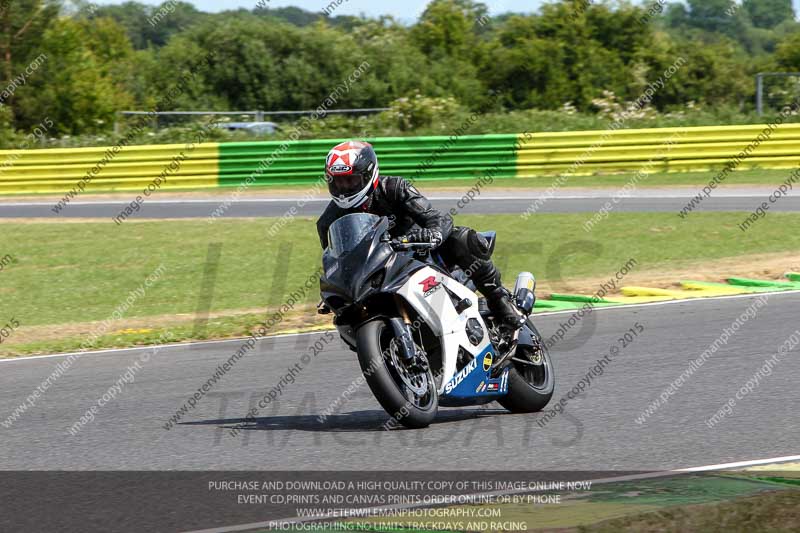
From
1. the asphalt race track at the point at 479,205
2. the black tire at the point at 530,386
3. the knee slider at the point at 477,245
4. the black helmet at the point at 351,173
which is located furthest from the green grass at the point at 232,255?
the black helmet at the point at 351,173

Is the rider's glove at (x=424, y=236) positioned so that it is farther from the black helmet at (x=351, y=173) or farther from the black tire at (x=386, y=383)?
the black tire at (x=386, y=383)

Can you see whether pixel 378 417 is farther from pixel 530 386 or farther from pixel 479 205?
pixel 479 205

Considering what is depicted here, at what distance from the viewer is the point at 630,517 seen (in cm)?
467

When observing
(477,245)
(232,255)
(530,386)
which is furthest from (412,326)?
(232,255)

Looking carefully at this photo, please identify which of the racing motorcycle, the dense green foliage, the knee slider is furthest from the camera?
the dense green foliage

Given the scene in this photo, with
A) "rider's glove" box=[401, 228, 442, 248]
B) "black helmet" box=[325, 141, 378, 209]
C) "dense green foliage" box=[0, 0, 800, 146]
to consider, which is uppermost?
"black helmet" box=[325, 141, 378, 209]

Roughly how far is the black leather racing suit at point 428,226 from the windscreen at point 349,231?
6.5 inches

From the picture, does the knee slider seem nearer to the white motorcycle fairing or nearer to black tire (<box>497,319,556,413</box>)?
the white motorcycle fairing

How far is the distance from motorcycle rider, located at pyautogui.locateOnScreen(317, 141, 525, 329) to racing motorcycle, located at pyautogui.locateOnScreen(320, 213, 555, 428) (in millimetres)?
77

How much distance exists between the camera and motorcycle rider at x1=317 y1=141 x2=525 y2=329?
6.63m

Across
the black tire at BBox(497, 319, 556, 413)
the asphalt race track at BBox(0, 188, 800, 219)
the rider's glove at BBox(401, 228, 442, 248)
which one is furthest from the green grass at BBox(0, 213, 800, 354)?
the rider's glove at BBox(401, 228, 442, 248)

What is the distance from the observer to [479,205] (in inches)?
877

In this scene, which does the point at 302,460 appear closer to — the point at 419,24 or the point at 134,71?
the point at 134,71

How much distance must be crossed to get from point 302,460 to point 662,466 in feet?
6.17
